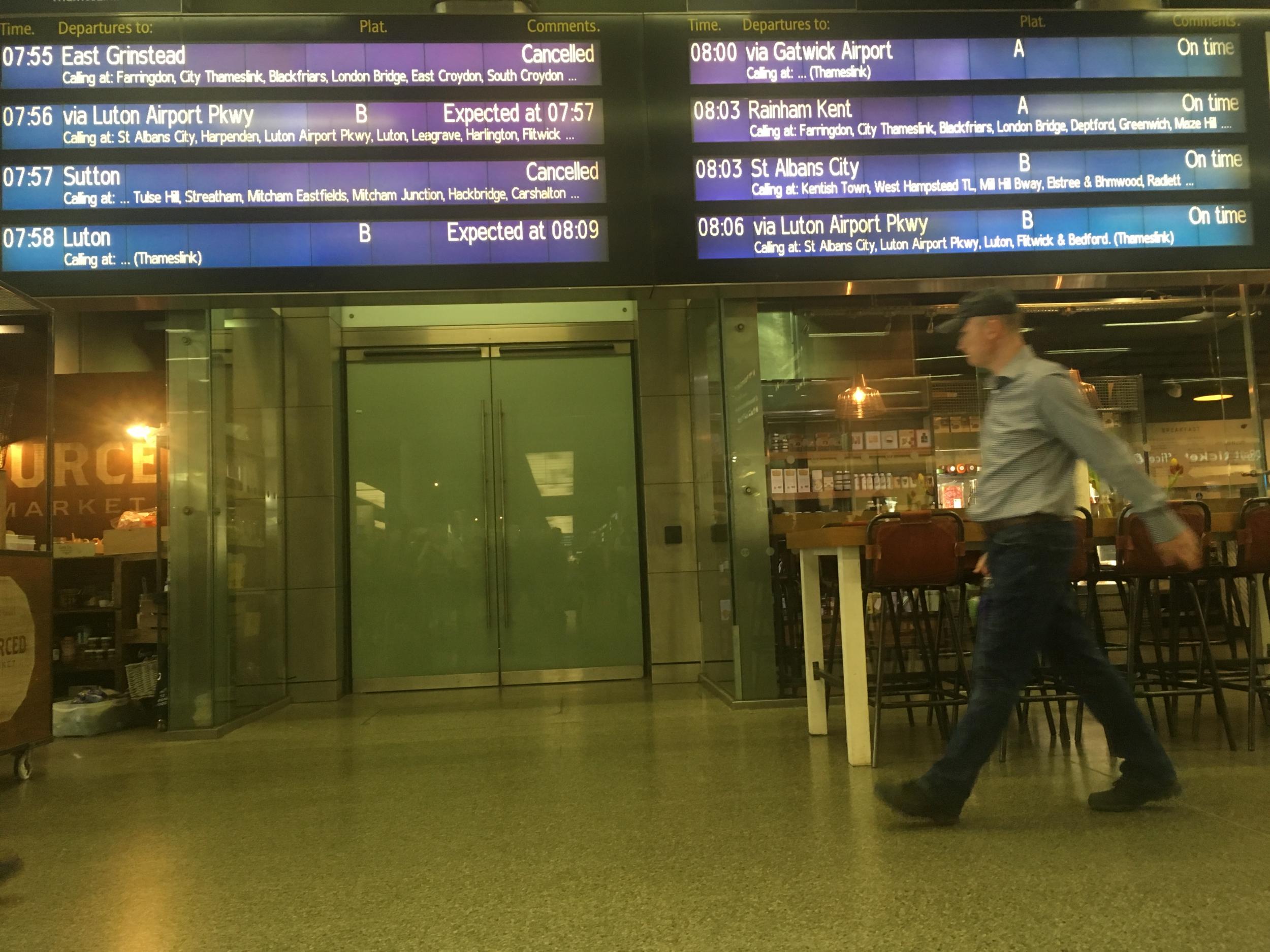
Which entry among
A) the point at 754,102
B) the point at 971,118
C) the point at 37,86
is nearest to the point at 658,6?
the point at 754,102

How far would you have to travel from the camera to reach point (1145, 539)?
14.2 feet

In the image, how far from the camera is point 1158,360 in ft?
25.6

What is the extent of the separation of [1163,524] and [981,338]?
79 centimetres

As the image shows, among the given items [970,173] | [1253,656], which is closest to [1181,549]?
[1253,656]

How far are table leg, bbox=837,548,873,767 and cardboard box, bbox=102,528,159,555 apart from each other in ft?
15.5

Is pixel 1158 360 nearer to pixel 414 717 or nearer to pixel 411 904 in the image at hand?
pixel 414 717

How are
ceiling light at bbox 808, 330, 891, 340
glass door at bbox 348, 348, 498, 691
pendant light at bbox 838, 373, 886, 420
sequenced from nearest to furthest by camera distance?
ceiling light at bbox 808, 330, 891, 340
pendant light at bbox 838, 373, 886, 420
glass door at bbox 348, 348, 498, 691

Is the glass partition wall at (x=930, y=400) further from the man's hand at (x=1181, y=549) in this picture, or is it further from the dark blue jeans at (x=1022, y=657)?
the man's hand at (x=1181, y=549)

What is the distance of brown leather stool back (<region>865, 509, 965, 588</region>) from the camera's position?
425cm

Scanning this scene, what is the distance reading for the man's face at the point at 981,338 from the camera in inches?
132

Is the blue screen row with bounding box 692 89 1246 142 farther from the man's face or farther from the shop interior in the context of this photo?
the shop interior

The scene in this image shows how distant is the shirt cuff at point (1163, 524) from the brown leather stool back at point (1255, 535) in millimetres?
1739

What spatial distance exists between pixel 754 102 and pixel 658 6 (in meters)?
1.67

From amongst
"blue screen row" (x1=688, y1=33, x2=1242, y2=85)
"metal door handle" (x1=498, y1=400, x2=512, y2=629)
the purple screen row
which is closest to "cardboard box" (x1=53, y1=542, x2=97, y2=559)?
"metal door handle" (x1=498, y1=400, x2=512, y2=629)
